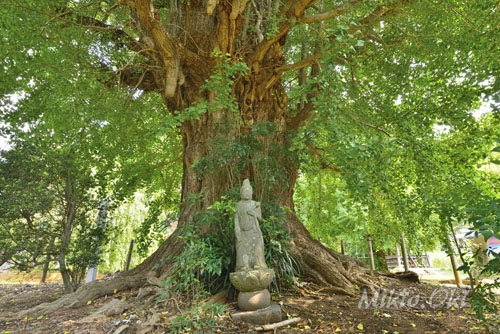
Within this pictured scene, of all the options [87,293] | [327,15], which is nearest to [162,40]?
[327,15]

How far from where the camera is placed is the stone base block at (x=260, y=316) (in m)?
3.38

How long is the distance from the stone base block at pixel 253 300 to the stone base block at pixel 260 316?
61 mm

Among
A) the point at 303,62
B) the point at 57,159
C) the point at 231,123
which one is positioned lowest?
the point at 57,159

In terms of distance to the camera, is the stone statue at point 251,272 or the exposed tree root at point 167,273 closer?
the stone statue at point 251,272

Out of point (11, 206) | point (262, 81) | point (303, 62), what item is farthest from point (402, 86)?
point (11, 206)

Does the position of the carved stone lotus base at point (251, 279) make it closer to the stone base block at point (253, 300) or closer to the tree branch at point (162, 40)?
the stone base block at point (253, 300)

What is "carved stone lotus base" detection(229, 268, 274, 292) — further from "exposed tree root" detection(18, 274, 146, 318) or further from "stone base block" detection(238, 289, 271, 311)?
"exposed tree root" detection(18, 274, 146, 318)

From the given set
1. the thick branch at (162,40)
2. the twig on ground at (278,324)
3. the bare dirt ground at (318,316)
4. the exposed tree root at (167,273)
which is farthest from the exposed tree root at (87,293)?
the thick branch at (162,40)

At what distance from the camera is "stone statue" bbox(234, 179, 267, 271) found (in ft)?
12.1

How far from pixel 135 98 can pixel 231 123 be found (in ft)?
11.0

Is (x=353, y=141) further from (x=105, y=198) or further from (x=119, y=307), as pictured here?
(x=105, y=198)

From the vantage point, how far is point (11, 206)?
4.51m

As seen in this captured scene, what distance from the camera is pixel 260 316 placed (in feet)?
11.1

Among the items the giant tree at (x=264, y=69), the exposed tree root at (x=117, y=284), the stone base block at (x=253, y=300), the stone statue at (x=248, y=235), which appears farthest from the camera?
the exposed tree root at (x=117, y=284)
